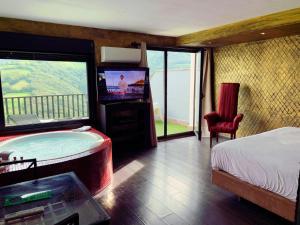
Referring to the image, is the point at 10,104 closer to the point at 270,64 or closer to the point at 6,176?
the point at 6,176

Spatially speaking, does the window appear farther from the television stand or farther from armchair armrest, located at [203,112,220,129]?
armchair armrest, located at [203,112,220,129]

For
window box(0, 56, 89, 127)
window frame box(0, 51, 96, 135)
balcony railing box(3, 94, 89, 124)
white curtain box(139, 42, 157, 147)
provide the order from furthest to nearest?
white curtain box(139, 42, 157, 147) < balcony railing box(3, 94, 89, 124) < window box(0, 56, 89, 127) < window frame box(0, 51, 96, 135)

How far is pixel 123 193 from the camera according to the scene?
2.90 meters

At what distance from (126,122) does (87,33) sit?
181cm

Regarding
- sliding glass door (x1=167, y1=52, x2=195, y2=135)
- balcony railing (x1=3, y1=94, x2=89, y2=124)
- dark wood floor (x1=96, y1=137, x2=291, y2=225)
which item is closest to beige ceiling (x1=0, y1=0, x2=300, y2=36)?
balcony railing (x1=3, y1=94, x2=89, y2=124)

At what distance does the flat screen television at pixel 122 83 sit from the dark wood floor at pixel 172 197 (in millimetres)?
1192

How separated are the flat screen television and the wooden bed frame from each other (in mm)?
2383

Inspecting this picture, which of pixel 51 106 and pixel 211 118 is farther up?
pixel 51 106

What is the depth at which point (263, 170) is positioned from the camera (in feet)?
7.58

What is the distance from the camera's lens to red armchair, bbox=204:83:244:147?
4.73m

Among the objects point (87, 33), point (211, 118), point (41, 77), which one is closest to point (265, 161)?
point (211, 118)

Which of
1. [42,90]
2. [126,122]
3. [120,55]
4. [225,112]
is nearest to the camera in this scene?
[120,55]

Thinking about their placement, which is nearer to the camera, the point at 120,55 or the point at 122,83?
the point at 120,55

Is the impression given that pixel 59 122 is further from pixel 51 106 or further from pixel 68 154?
pixel 68 154
